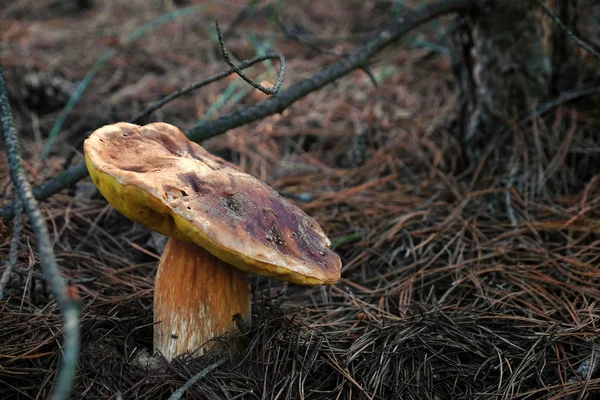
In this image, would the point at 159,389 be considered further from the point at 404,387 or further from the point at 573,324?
the point at 573,324

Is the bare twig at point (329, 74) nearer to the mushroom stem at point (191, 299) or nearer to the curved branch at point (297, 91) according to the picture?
the curved branch at point (297, 91)

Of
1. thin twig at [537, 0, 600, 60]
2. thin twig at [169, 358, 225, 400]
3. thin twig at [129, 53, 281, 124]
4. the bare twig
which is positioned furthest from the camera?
the bare twig

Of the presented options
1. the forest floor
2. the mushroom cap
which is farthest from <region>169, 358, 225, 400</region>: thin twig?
the mushroom cap

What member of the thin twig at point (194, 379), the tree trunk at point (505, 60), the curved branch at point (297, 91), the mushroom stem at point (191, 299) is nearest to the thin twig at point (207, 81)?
the curved branch at point (297, 91)

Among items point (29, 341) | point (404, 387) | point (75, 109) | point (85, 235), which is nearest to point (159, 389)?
point (29, 341)

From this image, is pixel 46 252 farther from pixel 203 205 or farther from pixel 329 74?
pixel 329 74

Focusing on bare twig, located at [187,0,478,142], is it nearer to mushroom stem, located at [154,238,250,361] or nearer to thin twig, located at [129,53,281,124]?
thin twig, located at [129,53,281,124]

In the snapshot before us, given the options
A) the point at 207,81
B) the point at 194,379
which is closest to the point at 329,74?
the point at 207,81
